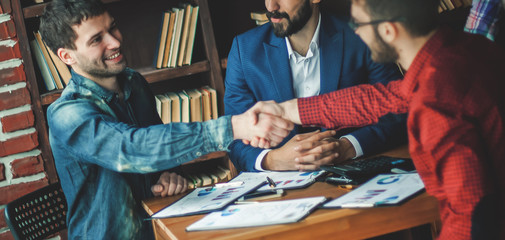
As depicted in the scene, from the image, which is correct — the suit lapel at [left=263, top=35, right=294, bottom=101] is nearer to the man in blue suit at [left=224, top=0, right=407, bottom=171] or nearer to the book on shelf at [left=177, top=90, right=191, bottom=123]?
the man in blue suit at [left=224, top=0, right=407, bottom=171]

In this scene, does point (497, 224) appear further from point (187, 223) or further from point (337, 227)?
point (187, 223)

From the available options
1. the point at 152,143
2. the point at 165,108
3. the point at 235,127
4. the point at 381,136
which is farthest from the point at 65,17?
the point at 381,136

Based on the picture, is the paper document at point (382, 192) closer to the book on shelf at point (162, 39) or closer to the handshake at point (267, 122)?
the handshake at point (267, 122)

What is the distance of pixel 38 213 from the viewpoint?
6.11 feet

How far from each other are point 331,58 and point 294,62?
0.55 feet

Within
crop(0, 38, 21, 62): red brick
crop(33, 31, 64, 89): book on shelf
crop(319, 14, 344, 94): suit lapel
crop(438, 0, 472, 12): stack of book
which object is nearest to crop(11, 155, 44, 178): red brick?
crop(33, 31, 64, 89): book on shelf

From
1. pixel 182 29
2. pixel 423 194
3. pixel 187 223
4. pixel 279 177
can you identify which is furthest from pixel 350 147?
pixel 182 29

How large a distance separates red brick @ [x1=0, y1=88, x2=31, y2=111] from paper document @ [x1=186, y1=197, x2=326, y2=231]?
5.00 feet

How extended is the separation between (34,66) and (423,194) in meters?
1.97

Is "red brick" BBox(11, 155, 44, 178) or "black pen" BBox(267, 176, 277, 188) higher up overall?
"black pen" BBox(267, 176, 277, 188)

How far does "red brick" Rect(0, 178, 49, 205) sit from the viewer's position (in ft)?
8.47

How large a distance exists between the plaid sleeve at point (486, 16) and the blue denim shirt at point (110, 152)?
124 centimetres

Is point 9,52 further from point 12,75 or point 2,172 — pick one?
point 2,172

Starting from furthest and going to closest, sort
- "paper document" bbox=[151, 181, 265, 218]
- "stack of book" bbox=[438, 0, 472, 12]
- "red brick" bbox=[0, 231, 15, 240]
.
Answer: "stack of book" bbox=[438, 0, 472, 12], "red brick" bbox=[0, 231, 15, 240], "paper document" bbox=[151, 181, 265, 218]
